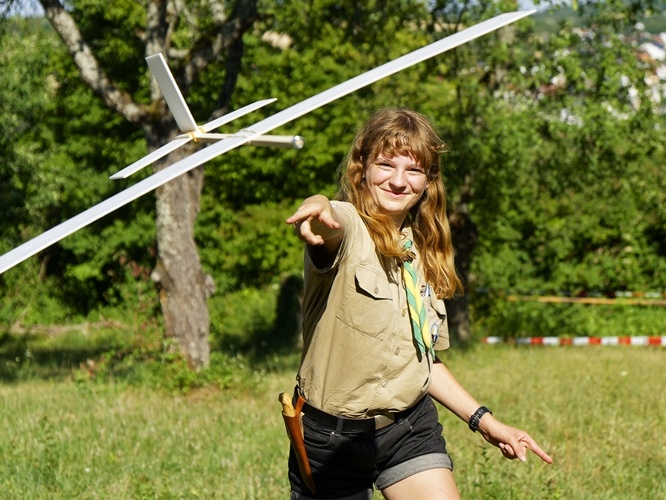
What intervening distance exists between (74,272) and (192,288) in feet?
58.0

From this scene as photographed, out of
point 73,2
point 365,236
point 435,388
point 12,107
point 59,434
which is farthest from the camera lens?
point 73,2

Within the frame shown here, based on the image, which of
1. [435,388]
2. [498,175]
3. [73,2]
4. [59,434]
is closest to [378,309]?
[435,388]

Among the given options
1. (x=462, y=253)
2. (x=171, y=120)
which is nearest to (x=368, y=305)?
(x=171, y=120)

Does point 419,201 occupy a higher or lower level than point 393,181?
lower

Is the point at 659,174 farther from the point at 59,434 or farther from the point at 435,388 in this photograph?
the point at 435,388

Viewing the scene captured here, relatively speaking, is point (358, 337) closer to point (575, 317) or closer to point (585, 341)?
point (585, 341)

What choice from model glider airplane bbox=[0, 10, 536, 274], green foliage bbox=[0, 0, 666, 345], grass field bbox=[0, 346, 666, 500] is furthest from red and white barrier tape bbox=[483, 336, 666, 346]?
model glider airplane bbox=[0, 10, 536, 274]

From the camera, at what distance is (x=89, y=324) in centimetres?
2375

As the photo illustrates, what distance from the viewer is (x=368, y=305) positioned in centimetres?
347

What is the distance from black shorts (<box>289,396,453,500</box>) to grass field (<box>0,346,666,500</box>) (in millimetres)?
2070

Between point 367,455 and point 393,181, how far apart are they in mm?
901

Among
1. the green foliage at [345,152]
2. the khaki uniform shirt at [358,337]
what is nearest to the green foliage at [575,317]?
the green foliage at [345,152]

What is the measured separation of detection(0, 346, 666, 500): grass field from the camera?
6000mm

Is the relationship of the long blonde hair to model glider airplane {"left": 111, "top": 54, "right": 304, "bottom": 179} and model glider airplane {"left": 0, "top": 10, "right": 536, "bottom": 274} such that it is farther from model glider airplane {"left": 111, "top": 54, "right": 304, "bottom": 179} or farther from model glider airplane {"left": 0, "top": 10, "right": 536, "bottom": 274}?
model glider airplane {"left": 111, "top": 54, "right": 304, "bottom": 179}
